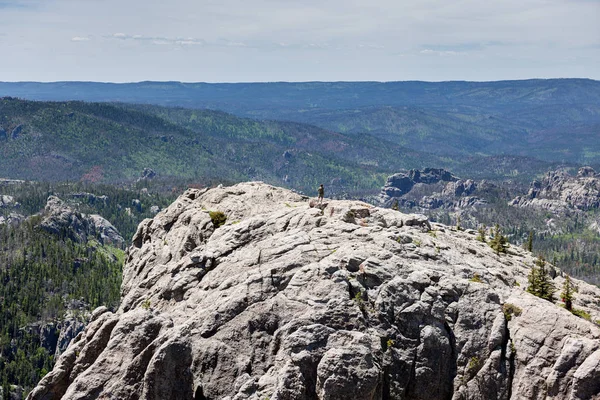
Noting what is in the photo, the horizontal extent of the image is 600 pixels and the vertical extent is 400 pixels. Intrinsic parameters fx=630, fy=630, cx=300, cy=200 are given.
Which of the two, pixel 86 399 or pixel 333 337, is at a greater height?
pixel 333 337

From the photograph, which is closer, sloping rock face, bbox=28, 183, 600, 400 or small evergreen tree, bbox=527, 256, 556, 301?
sloping rock face, bbox=28, 183, 600, 400

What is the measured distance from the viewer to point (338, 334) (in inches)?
1812

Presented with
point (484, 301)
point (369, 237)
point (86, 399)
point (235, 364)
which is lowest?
point (86, 399)

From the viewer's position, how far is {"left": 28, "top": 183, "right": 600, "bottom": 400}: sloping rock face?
4481 cm

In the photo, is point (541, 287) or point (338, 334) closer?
point (338, 334)

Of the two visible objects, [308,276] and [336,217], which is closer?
[308,276]

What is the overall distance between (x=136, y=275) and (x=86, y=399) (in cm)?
2560

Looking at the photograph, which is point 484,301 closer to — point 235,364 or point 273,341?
point 273,341

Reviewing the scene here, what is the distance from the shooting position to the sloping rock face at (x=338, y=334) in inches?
1764

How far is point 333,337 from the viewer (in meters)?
45.9

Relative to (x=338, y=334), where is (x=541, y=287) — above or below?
above

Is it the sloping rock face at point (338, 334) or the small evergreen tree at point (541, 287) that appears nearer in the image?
the sloping rock face at point (338, 334)

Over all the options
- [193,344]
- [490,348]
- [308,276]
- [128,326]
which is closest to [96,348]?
[128,326]

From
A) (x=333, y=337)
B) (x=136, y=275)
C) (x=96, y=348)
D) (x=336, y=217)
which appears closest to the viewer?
(x=333, y=337)
